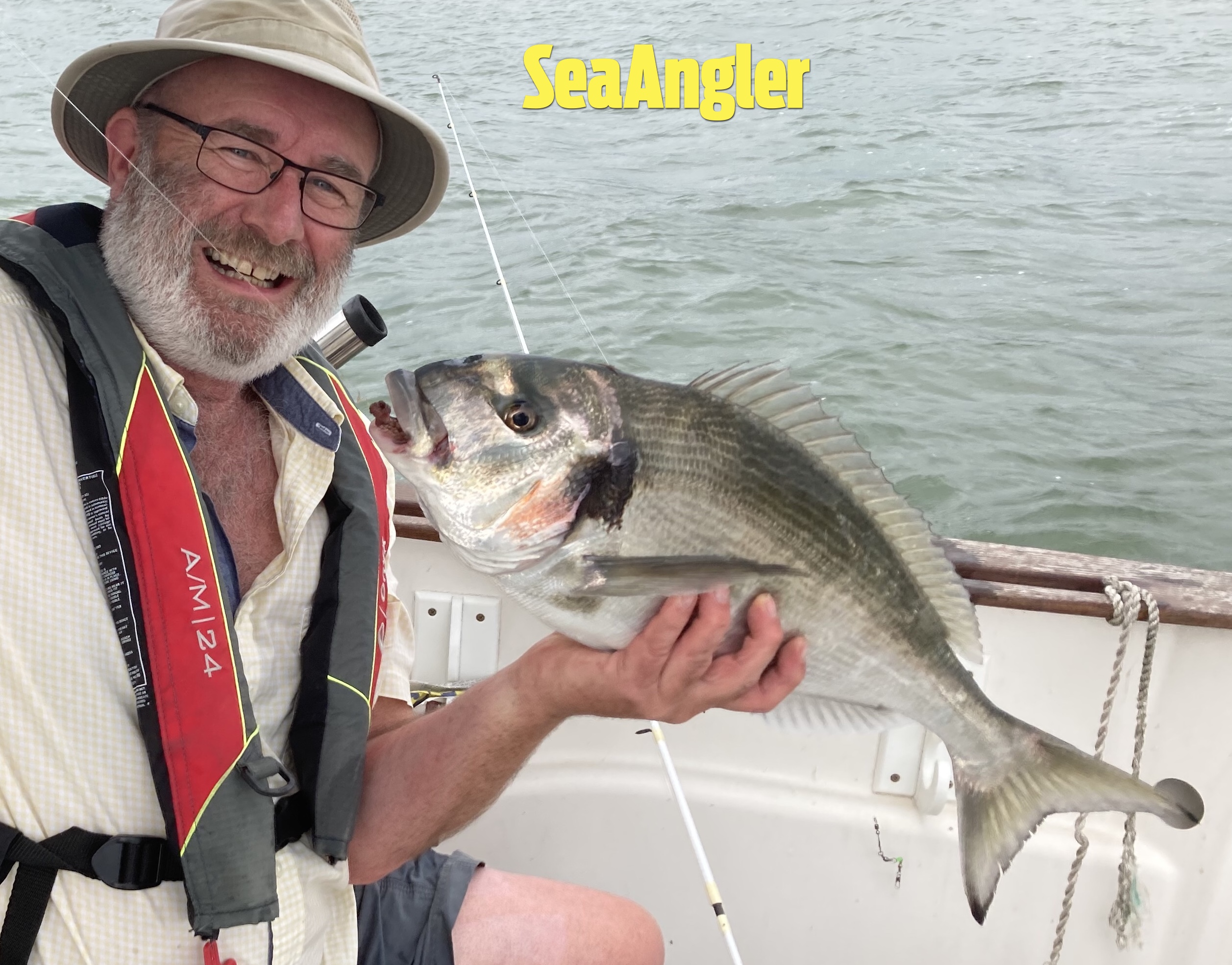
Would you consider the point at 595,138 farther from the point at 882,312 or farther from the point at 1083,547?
the point at 1083,547

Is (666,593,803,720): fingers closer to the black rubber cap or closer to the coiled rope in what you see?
the coiled rope

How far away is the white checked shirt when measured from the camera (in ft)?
4.92

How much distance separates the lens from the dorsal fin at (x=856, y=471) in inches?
63.3

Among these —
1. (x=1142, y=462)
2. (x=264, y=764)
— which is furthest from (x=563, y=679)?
(x=1142, y=462)

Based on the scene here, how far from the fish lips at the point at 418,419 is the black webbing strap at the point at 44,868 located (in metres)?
0.78

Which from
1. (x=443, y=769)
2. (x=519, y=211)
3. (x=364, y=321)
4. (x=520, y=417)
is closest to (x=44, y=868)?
(x=443, y=769)

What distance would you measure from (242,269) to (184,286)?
0.42 ft

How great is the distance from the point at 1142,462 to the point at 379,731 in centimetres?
583

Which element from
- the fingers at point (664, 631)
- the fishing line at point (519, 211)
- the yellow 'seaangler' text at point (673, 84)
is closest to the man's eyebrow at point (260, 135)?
the fingers at point (664, 631)

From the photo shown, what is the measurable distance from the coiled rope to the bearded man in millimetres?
1060

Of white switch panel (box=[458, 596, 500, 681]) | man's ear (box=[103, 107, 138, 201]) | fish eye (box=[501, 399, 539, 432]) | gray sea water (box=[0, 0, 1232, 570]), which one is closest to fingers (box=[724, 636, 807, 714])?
fish eye (box=[501, 399, 539, 432])

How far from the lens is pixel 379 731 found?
215 centimetres

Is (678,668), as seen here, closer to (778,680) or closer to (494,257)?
(778,680)

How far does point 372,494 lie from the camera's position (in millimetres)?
2049
